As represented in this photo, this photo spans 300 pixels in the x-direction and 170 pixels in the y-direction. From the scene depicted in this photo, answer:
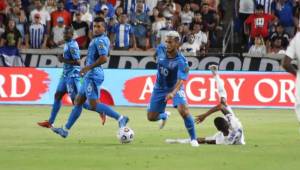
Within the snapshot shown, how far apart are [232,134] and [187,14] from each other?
49.8ft

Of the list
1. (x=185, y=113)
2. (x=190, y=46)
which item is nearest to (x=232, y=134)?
(x=185, y=113)

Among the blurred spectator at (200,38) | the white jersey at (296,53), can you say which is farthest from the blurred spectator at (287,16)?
the white jersey at (296,53)

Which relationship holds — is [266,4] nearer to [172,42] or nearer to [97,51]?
[97,51]

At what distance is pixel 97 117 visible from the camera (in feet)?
81.6

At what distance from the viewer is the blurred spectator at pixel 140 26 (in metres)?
31.5

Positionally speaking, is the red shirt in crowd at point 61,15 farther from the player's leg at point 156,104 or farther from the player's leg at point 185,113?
the player's leg at point 185,113

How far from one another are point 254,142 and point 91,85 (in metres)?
3.18

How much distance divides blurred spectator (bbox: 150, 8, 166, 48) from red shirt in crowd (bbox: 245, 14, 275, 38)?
2.78m

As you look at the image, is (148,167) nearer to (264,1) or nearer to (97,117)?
(97,117)

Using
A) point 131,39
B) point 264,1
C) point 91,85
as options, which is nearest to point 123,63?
point 131,39

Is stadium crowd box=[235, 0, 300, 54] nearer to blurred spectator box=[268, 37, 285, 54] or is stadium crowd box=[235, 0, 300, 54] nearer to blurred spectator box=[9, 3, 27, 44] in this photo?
blurred spectator box=[268, 37, 285, 54]

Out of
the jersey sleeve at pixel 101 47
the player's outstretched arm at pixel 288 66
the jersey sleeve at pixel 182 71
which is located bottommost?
the jersey sleeve at pixel 182 71

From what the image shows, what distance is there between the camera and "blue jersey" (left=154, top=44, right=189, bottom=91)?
16.8 m

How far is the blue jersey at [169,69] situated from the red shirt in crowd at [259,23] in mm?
14295
